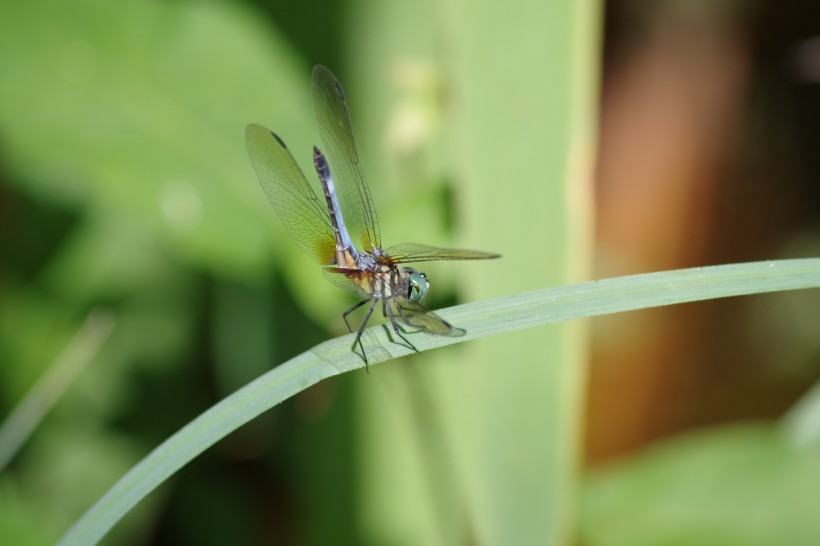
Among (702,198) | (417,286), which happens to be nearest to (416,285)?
(417,286)

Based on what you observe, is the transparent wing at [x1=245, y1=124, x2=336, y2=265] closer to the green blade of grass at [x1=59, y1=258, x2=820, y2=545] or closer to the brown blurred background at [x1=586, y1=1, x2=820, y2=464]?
the green blade of grass at [x1=59, y1=258, x2=820, y2=545]

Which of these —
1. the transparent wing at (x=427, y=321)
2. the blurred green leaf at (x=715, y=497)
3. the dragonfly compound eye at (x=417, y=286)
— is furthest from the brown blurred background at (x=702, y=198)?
the transparent wing at (x=427, y=321)

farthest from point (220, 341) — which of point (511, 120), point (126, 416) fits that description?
point (511, 120)

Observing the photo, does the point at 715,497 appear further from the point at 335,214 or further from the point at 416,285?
the point at 335,214

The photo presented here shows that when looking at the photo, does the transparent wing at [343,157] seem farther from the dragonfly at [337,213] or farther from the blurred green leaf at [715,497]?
the blurred green leaf at [715,497]

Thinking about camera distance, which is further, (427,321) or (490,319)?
(427,321)

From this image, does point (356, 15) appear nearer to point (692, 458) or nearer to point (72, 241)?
point (72, 241)

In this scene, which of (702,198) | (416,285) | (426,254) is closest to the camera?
(426,254)
